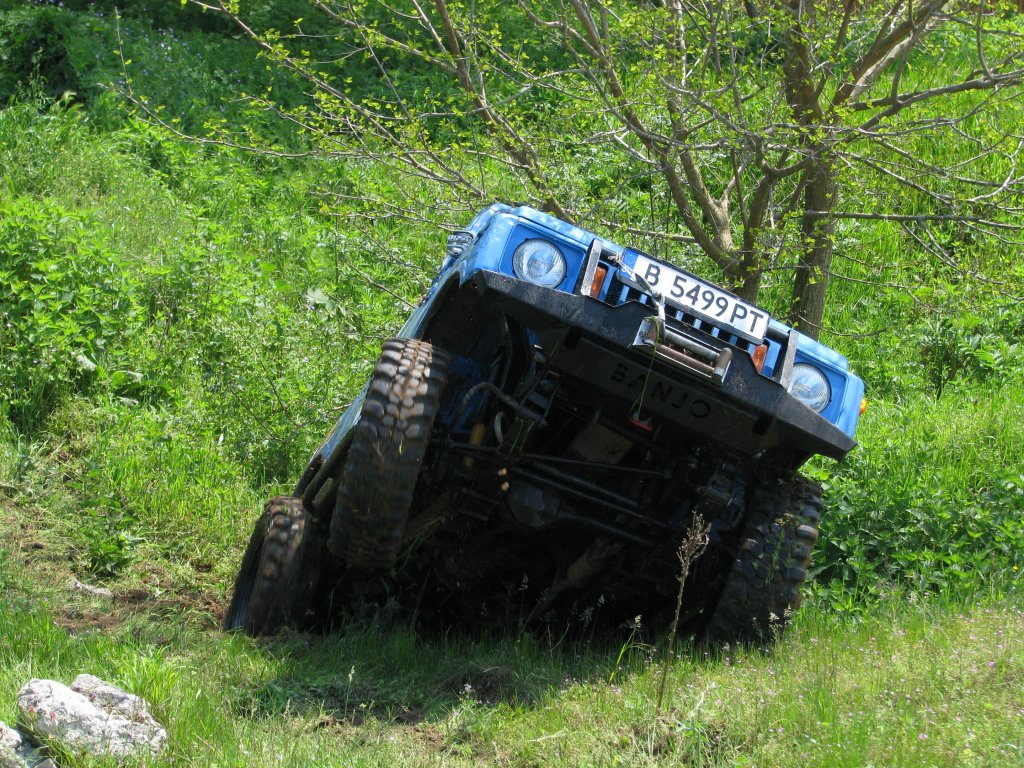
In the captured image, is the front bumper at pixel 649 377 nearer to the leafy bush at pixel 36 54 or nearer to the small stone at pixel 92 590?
the small stone at pixel 92 590

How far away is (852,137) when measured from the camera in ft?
20.5

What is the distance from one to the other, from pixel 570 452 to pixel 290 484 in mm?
3260

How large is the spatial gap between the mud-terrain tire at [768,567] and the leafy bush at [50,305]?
15.0 feet

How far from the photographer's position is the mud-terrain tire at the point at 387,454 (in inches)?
164

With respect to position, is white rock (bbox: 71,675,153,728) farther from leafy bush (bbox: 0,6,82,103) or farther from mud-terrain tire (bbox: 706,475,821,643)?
leafy bush (bbox: 0,6,82,103)

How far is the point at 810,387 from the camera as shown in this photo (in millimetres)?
4621

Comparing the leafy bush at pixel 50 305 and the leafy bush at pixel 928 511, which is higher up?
the leafy bush at pixel 928 511

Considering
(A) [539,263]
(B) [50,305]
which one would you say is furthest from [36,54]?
(A) [539,263]

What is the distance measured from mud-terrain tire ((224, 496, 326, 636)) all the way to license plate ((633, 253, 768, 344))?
187 cm

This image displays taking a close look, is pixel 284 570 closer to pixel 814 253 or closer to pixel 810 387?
pixel 810 387

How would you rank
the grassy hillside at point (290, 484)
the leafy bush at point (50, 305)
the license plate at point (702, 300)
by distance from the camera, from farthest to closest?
the leafy bush at point (50, 305), the license plate at point (702, 300), the grassy hillside at point (290, 484)

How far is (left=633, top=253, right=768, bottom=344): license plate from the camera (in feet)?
14.2

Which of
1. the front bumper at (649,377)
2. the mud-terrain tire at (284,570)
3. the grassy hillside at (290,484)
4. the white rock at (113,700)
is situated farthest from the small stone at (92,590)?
the front bumper at (649,377)

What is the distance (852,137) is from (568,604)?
9.36ft
